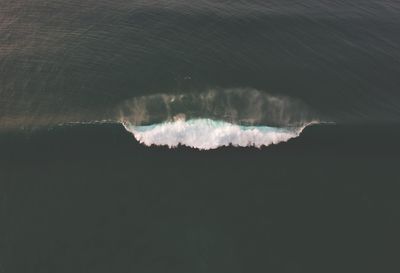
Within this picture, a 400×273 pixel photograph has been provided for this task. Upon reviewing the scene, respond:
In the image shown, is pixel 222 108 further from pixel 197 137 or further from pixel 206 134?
pixel 197 137

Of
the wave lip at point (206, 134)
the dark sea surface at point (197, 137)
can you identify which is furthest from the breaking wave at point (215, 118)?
the dark sea surface at point (197, 137)

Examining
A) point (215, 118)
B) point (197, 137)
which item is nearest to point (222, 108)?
point (215, 118)

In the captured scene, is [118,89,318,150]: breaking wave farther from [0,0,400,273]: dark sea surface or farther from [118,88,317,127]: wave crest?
[0,0,400,273]: dark sea surface

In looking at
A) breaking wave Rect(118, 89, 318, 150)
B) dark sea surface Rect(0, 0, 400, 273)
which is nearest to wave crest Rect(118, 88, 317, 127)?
breaking wave Rect(118, 89, 318, 150)

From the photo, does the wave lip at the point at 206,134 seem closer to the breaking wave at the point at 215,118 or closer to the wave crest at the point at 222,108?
the breaking wave at the point at 215,118

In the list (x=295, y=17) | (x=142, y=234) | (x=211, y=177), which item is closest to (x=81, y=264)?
(x=142, y=234)

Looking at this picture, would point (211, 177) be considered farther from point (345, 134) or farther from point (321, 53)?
point (321, 53)

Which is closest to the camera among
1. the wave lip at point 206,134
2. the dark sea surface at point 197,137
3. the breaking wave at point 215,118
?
the dark sea surface at point 197,137
